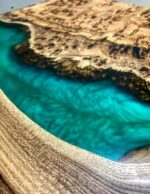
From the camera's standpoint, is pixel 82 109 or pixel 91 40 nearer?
pixel 82 109

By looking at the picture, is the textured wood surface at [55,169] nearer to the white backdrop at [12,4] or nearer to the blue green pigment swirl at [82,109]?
the blue green pigment swirl at [82,109]

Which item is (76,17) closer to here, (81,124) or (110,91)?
(110,91)

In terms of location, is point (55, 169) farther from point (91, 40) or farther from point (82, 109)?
point (91, 40)

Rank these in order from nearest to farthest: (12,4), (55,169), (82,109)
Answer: (55,169), (82,109), (12,4)

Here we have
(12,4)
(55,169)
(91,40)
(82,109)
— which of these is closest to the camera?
(55,169)

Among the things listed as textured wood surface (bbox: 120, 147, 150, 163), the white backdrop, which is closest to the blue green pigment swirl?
textured wood surface (bbox: 120, 147, 150, 163)

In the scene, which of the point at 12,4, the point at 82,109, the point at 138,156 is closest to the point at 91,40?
the point at 82,109

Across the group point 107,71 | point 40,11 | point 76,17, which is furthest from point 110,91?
point 40,11
